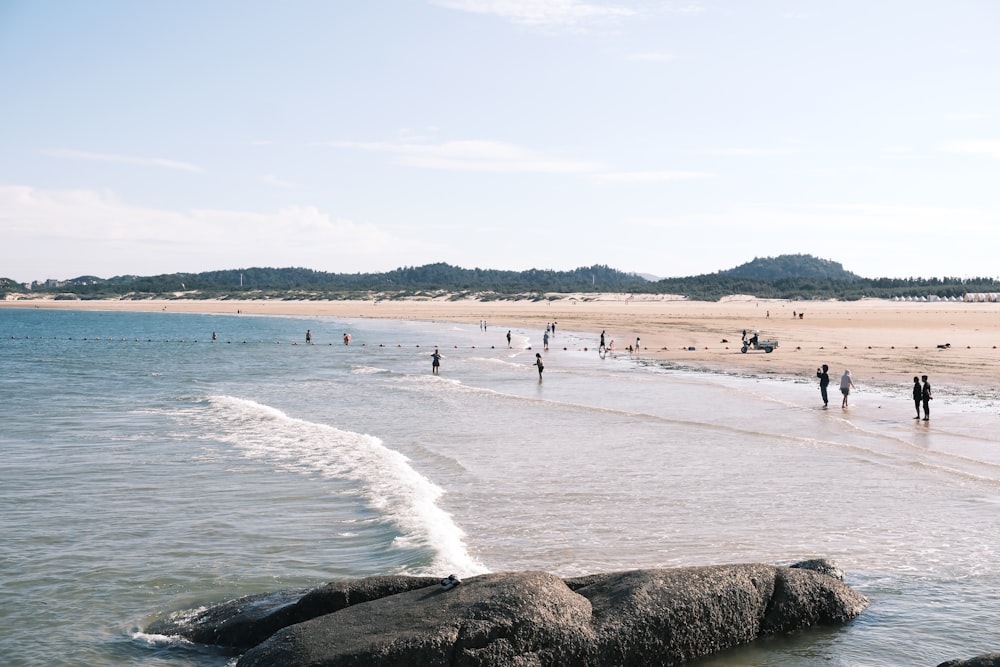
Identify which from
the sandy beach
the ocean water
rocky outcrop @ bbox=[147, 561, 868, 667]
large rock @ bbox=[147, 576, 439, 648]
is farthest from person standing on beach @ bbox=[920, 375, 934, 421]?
large rock @ bbox=[147, 576, 439, 648]

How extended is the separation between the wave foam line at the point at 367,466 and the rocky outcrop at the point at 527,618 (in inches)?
110

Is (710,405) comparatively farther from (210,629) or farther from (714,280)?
(714,280)

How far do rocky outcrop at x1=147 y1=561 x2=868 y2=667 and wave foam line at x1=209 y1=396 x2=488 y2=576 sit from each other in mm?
2788

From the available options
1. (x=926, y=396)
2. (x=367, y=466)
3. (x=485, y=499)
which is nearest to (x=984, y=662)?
(x=485, y=499)

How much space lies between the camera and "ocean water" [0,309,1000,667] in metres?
9.92

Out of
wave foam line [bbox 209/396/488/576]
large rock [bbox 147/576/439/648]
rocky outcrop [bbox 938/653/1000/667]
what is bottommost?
wave foam line [bbox 209/396/488/576]

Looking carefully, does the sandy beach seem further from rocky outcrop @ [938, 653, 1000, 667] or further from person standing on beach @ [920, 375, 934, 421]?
rocky outcrop @ [938, 653, 1000, 667]

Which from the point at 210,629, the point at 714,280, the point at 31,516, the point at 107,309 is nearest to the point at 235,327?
the point at 107,309

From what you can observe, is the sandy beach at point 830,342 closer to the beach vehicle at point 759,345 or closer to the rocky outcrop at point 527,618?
the beach vehicle at point 759,345

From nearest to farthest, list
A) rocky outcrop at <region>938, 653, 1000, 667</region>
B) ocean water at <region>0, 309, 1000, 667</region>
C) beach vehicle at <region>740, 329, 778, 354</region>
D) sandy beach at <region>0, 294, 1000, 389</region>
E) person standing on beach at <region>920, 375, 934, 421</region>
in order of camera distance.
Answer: rocky outcrop at <region>938, 653, 1000, 667</region>
ocean water at <region>0, 309, 1000, 667</region>
person standing on beach at <region>920, 375, 934, 421</region>
sandy beach at <region>0, 294, 1000, 389</region>
beach vehicle at <region>740, 329, 778, 354</region>

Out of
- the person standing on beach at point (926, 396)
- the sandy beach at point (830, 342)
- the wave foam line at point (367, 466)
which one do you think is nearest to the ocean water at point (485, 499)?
the wave foam line at point (367, 466)

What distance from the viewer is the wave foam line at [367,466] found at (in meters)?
12.3

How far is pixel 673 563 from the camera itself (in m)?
11.1

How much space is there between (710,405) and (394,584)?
20.2 meters
